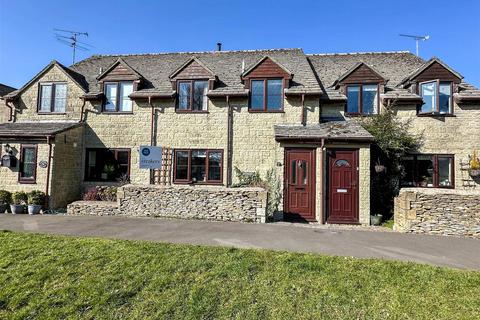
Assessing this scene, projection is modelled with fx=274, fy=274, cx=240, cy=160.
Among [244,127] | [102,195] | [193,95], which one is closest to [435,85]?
[244,127]

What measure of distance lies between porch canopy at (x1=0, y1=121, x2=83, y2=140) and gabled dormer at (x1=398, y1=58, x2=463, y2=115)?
1818 centimetres

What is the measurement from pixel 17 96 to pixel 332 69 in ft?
61.2

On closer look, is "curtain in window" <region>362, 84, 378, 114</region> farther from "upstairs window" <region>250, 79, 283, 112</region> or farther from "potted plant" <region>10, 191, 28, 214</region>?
"potted plant" <region>10, 191, 28, 214</region>

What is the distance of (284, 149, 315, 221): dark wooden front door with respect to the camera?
12070mm

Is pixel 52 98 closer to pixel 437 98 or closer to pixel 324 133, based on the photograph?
pixel 324 133

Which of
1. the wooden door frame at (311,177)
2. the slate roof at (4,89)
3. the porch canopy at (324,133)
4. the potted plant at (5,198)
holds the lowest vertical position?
the potted plant at (5,198)

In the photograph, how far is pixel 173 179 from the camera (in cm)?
1497

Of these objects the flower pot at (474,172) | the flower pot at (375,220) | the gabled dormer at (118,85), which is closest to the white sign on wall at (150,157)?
the gabled dormer at (118,85)

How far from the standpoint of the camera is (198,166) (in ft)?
49.1

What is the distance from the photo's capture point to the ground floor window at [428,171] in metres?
13.8

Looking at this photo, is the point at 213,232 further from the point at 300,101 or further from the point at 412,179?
the point at 412,179

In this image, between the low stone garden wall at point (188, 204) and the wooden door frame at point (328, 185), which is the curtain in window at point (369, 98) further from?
the low stone garden wall at point (188, 204)

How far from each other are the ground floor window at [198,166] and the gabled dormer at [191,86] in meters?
2.40

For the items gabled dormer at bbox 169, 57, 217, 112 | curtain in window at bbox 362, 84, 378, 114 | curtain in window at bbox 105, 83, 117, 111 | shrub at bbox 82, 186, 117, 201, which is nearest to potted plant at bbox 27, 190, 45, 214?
shrub at bbox 82, 186, 117, 201
